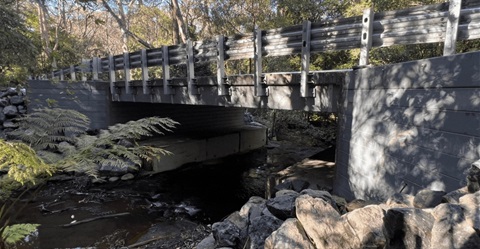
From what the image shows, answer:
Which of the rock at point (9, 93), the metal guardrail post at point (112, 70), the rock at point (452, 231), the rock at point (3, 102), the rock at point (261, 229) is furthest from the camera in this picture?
the rock at point (9, 93)

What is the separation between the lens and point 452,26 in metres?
4.51

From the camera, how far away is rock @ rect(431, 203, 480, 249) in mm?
1937

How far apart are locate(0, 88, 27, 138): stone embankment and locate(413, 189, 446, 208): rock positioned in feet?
52.7

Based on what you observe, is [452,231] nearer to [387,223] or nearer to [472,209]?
[472,209]

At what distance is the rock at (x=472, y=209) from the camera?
2.02 m

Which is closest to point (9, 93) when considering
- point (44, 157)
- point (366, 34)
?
point (44, 157)

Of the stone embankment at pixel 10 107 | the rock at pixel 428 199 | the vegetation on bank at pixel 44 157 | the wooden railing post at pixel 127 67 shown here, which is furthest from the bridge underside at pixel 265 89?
the stone embankment at pixel 10 107

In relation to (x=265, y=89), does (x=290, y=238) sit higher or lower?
lower

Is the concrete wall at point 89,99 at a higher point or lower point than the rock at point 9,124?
higher

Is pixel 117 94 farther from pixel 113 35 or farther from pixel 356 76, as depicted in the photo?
pixel 113 35

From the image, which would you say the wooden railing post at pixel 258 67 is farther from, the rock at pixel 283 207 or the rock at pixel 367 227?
the rock at pixel 367 227

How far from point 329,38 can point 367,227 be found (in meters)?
4.61

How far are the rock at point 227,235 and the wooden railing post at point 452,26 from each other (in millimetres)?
4366

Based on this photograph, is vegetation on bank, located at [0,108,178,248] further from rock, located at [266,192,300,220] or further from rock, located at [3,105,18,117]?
rock, located at [3,105,18,117]
